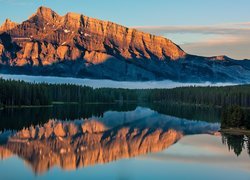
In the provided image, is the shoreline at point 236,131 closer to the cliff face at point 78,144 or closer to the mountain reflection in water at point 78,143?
the mountain reflection in water at point 78,143

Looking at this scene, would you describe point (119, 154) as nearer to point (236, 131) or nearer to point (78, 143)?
point (78, 143)

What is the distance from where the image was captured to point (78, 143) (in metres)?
94.1

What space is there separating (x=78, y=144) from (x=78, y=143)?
1.63 metres

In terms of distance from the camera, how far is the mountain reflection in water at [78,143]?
7281 centimetres

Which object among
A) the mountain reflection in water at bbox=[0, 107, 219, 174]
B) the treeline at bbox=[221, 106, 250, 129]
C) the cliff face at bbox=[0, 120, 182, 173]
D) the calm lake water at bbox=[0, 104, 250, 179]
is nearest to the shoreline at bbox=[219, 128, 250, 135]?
the treeline at bbox=[221, 106, 250, 129]

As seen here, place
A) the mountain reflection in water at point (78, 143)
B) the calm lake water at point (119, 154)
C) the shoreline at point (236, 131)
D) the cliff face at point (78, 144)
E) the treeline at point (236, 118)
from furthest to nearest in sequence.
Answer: the treeline at point (236, 118)
the shoreline at point (236, 131)
the mountain reflection in water at point (78, 143)
the cliff face at point (78, 144)
the calm lake water at point (119, 154)

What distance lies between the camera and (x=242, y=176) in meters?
61.7

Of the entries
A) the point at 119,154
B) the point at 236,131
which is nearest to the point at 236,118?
the point at 236,131

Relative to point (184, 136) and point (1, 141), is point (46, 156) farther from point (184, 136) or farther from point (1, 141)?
point (184, 136)

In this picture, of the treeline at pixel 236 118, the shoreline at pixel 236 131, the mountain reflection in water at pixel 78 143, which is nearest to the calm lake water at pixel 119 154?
the mountain reflection in water at pixel 78 143

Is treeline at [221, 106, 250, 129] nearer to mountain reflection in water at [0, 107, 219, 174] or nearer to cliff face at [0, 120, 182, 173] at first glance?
mountain reflection in water at [0, 107, 219, 174]

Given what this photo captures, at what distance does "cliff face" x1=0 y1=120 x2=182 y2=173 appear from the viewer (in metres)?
72.3

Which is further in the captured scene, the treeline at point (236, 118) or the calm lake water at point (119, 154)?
the treeline at point (236, 118)

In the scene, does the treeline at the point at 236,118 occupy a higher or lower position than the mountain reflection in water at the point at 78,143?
higher
